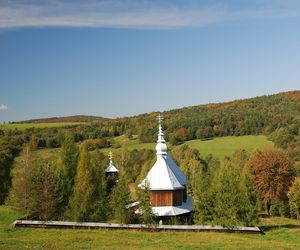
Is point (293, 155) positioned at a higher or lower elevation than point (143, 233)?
higher

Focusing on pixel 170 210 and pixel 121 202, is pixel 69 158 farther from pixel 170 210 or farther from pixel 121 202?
pixel 170 210

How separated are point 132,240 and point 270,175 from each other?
1324 inches

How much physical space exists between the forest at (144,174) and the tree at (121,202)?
0.08 m

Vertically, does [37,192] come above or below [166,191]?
below

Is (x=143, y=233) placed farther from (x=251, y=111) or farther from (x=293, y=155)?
(x=251, y=111)

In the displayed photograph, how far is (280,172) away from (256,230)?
25.4m

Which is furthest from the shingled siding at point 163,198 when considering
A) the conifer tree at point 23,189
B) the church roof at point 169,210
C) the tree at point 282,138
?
the tree at point 282,138

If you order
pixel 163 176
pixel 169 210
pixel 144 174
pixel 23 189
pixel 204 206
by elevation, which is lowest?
pixel 169 210

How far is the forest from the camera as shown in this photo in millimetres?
40531

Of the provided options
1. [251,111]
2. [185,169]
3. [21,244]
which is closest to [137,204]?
[21,244]

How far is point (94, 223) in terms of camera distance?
3869 centimetres

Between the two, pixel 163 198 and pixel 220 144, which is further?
pixel 220 144

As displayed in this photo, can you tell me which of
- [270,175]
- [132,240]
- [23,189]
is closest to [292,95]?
[270,175]

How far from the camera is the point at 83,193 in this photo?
41188 millimetres
